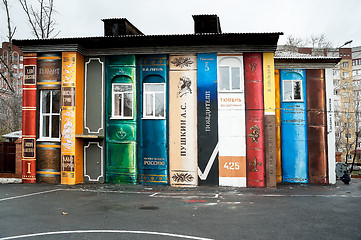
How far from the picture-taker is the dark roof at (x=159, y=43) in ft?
45.7

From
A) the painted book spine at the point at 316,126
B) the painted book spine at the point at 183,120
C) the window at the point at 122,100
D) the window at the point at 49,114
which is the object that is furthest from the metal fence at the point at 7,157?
the painted book spine at the point at 316,126

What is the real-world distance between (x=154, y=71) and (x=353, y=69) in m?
72.7

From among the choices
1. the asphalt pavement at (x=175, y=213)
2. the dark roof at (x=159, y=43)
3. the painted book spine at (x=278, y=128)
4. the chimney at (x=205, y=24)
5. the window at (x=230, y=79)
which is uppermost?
the chimney at (x=205, y=24)

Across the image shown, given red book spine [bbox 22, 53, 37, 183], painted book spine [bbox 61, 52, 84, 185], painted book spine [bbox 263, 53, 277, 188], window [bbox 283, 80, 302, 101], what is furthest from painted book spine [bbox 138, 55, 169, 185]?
window [bbox 283, 80, 302, 101]

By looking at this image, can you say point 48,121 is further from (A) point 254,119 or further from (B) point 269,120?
(B) point 269,120

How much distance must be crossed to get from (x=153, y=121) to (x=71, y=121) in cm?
387

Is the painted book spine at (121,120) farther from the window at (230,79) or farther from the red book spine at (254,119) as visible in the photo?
the red book spine at (254,119)

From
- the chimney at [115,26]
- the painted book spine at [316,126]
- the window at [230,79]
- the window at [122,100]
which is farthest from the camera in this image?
the chimney at [115,26]

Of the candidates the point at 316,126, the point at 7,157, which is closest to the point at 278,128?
the point at 316,126

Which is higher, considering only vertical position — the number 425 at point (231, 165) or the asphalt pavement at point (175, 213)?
the number 425 at point (231, 165)

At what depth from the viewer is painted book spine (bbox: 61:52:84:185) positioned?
562 inches

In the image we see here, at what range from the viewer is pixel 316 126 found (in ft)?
52.3

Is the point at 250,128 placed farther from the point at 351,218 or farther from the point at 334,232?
the point at 334,232

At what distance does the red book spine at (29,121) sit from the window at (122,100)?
155 inches
